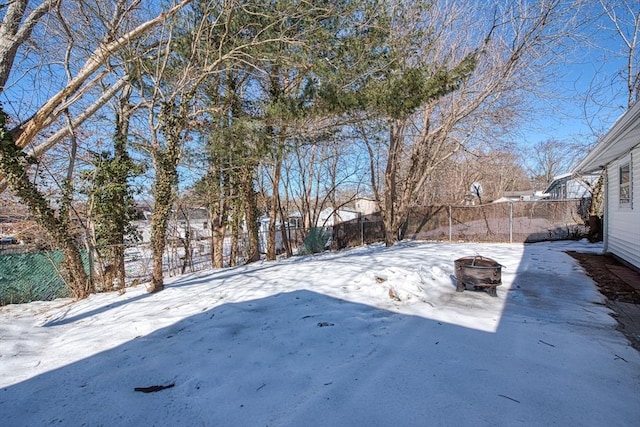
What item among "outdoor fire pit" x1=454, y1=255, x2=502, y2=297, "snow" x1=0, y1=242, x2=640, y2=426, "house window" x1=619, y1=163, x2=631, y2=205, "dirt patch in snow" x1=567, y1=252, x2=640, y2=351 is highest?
"house window" x1=619, y1=163, x2=631, y2=205

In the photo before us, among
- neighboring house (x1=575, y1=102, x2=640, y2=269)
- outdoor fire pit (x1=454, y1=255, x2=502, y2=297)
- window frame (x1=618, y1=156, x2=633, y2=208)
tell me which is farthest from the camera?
window frame (x1=618, y1=156, x2=633, y2=208)

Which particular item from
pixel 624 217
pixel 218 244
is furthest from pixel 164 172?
Result: pixel 624 217

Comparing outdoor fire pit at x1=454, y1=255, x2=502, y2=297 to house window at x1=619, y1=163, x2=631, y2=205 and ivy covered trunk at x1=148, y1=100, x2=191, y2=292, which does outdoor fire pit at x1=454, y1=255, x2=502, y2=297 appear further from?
ivy covered trunk at x1=148, y1=100, x2=191, y2=292

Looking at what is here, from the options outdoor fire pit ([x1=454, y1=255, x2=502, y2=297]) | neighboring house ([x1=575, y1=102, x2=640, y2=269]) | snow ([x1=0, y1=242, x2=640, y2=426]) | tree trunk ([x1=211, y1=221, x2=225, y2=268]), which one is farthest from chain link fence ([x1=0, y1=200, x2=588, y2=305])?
outdoor fire pit ([x1=454, y1=255, x2=502, y2=297])

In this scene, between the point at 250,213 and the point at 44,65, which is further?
the point at 250,213

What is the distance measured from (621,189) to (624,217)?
0.71m

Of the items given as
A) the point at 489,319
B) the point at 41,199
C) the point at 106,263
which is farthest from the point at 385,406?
the point at 106,263

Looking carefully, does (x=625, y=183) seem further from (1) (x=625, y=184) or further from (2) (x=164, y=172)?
(2) (x=164, y=172)

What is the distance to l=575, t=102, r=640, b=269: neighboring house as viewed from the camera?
17.4ft

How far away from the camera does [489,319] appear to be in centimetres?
352

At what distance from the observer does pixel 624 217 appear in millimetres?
6574

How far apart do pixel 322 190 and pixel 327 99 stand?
1159 centimetres

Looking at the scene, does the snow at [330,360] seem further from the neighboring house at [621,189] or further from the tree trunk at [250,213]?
the tree trunk at [250,213]

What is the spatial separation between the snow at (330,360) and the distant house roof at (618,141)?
88.2 inches
